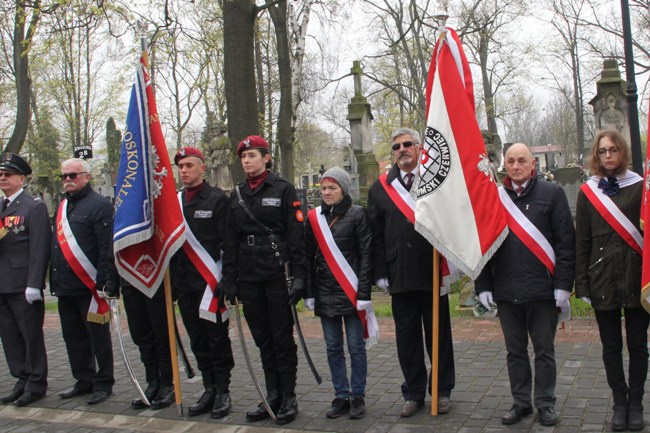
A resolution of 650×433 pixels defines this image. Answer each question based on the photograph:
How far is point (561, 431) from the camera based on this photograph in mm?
4668

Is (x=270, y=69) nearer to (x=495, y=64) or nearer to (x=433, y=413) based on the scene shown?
(x=495, y=64)

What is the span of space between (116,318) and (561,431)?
3.85m

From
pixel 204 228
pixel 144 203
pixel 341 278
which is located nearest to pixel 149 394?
pixel 204 228

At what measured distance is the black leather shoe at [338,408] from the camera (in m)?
5.38

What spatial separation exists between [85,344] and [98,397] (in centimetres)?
55

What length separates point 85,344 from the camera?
6.54 m

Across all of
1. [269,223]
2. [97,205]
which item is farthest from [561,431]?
[97,205]

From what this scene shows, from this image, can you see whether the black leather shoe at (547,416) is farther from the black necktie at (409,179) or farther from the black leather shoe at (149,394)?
the black leather shoe at (149,394)

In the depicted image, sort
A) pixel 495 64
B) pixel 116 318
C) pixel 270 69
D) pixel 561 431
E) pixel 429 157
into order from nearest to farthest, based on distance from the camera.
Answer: pixel 561 431, pixel 429 157, pixel 116 318, pixel 270 69, pixel 495 64

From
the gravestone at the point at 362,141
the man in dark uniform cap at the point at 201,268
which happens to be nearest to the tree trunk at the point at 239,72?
the man in dark uniform cap at the point at 201,268

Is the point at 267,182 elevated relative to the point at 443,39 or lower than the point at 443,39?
lower

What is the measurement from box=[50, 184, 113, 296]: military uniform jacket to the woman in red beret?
1.48 metres

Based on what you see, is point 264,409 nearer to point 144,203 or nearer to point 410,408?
point 410,408

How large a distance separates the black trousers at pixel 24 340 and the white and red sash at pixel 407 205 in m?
3.63
